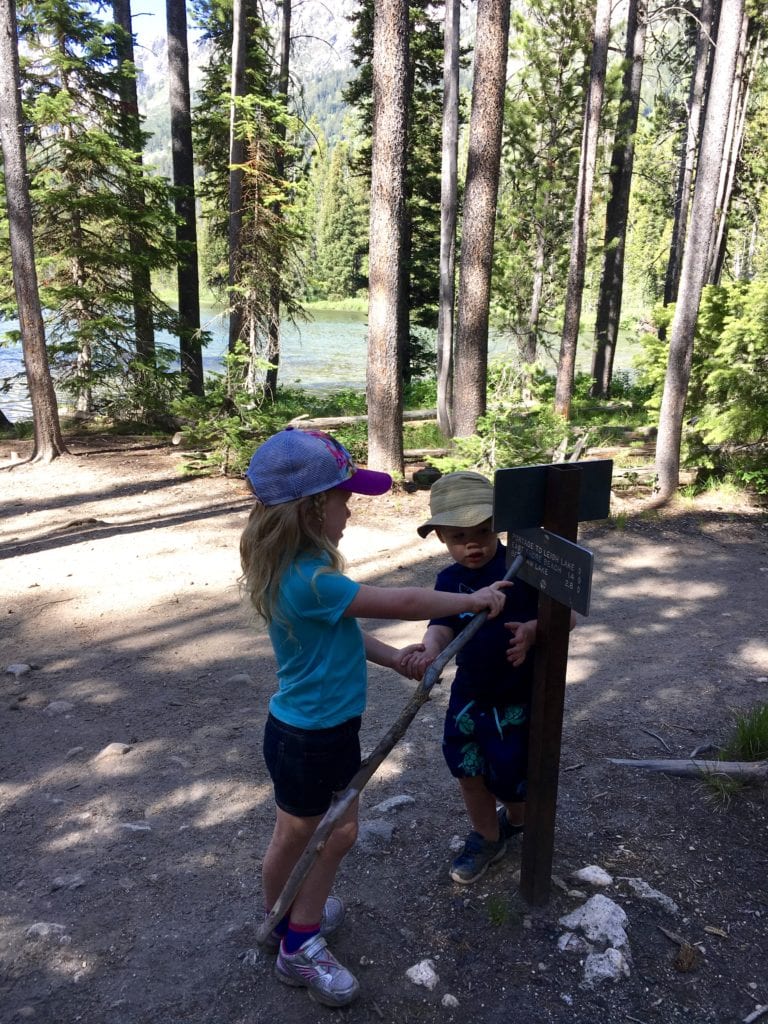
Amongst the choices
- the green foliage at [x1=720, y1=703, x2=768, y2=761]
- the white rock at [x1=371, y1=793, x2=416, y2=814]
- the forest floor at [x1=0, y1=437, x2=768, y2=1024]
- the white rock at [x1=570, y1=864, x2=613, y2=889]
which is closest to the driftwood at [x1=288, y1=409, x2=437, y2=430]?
the forest floor at [x1=0, y1=437, x2=768, y2=1024]

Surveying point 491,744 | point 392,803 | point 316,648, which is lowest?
point 392,803

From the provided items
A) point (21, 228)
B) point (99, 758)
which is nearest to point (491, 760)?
point (99, 758)

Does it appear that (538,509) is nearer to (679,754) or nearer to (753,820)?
(753,820)

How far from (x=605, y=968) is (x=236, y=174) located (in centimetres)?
1427

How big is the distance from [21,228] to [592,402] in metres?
13.8

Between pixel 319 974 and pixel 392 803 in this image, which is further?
pixel 392 803

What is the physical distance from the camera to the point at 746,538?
909 cm

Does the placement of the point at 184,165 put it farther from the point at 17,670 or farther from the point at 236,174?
the point at 17,670

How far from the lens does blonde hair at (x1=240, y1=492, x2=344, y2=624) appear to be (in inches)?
88.9

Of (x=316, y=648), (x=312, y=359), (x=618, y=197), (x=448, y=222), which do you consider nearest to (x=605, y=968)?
(x=316, y=648)

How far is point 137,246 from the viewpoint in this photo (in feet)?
48.6

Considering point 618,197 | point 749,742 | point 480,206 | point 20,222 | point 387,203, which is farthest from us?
point 618,197

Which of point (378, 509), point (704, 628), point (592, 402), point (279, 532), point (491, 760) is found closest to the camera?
point (279, 532)

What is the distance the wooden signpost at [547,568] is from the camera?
8.13 feet
